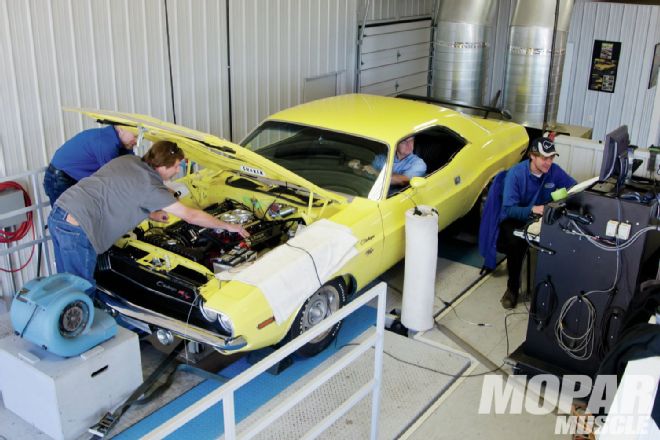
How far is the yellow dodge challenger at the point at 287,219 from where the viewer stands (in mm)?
4445

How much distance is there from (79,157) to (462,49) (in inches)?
206

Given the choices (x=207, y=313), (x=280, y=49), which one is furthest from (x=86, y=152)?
(x=280, y=49)

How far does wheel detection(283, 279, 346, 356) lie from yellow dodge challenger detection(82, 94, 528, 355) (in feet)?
0.03

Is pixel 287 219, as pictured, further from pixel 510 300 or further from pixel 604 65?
pixel 604 65

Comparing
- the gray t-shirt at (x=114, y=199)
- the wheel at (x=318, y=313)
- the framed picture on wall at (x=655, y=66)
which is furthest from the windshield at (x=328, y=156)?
the framed picture on wall at (x=655, y=66)

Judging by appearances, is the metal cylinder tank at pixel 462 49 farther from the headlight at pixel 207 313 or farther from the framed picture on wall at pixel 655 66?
the headlight at pixel 207 313

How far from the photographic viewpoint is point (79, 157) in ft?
17.9

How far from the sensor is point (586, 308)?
4.69m

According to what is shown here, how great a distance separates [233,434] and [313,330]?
605mm

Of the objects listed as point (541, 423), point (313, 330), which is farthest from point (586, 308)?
point (313, 330)

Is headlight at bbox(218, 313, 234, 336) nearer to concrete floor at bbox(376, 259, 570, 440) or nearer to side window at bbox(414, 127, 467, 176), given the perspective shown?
concrete floor at bbox(376, 259, 570, 440)

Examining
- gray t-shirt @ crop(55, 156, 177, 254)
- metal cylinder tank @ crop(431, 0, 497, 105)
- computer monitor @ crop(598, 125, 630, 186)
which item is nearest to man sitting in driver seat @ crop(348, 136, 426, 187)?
computer monitor @ crop(598, 125, 630, 186)

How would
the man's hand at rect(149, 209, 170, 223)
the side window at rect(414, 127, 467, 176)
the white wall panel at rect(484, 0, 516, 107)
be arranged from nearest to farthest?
the man's hand at rect(149, 209, 170, 223), the side window at rect(414, 127, 467, 176), the white wall panel at rect(484, 0, 516, 107)

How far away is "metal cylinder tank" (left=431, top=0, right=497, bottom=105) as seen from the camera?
864 centimetres
